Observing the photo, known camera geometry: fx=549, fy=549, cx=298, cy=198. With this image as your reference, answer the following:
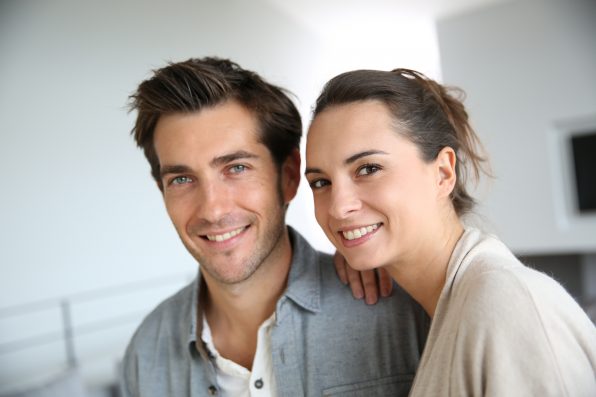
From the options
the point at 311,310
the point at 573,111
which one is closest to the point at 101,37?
the point at 311,310

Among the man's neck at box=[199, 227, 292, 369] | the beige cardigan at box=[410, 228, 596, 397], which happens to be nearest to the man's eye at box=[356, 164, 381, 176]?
the beige cardigan at box=[410, 228, 596, 397]

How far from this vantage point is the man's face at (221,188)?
4.14 ft

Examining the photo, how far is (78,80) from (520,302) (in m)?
2.56

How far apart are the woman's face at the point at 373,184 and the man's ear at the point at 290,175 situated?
1.01 ft

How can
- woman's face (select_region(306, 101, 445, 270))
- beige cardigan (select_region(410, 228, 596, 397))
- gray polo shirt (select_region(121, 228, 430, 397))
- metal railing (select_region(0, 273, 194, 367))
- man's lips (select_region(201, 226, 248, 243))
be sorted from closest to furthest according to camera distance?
beige cardigan (select_region(410, 228, 596, 397)) → woman's face (select_region(306, 101, 445, 270)) → gray polo shirt (select_region(121, 228, 430, 397)) → man's lips (select_region(201, 226, 248, 243)) → metal railing (select_region(0, 273, 194, 367))

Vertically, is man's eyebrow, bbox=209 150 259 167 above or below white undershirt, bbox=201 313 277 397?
above

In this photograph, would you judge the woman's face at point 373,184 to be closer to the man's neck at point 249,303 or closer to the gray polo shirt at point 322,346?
the gray polo shirt at point 322,346

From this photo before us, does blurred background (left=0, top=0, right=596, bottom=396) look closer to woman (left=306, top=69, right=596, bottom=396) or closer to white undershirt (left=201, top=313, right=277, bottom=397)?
woman (left=306, top=69, right=596, bottom=396)

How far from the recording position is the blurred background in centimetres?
255

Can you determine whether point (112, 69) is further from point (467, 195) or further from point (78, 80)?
point (467, 195)

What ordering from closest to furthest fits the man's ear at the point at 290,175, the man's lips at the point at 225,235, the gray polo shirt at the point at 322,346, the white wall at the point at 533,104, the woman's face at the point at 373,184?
the woman's face at the point at 373,184, the gray polo shirt at the point at 322,346, the man's lips at the point at 225,235, the man's ear at the point at 290,175, the white wall at the point at 533,104

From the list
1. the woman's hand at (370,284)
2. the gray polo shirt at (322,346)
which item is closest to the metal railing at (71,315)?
the gray polo shirt at (322,346)

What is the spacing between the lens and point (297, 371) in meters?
1.18

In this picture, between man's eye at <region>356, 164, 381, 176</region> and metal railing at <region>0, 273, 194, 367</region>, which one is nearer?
man's eye at <region>356, 164, 381, 176</region>
